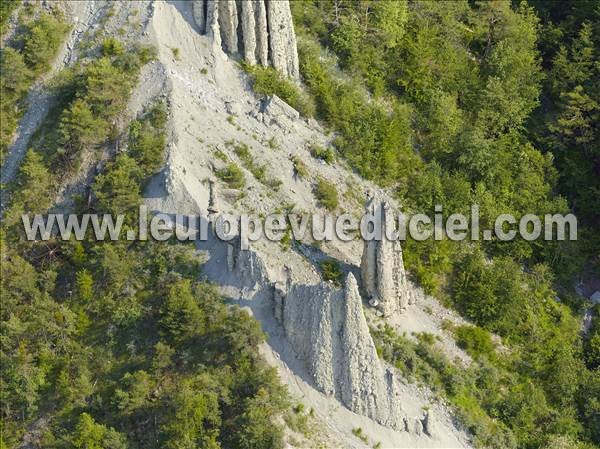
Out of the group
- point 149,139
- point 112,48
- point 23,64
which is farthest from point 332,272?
point 23,64

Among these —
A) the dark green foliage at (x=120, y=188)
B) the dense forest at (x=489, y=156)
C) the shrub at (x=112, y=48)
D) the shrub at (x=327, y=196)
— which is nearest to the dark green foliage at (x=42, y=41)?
the shrub at (x=112, y=48)

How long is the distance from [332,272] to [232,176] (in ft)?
20.7

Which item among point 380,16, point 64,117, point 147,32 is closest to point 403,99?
point 380,16

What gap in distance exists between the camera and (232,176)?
44188mm

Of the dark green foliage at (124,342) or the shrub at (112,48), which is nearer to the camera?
the dark green foliage at (124,342)

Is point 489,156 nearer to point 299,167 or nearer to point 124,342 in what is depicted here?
point 299,167

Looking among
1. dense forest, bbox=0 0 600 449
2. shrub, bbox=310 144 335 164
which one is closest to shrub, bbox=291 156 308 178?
shrub, bbox=310 144 335 164

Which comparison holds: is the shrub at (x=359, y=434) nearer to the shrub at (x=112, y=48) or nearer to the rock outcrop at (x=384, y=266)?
the rock outcrop at (x=384, y=266)

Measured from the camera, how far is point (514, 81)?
5294cm

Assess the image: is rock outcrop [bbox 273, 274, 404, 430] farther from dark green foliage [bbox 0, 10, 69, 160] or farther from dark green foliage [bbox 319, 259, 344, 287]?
dark green foliage [bbox 0, 10, 69, 160]

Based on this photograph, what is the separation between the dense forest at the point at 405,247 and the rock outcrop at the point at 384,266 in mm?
1807

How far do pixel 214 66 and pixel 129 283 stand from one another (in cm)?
1222

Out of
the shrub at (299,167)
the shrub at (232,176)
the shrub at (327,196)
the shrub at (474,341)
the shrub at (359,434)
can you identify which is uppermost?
the shrub at (299,167)

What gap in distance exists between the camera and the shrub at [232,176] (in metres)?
44.2
